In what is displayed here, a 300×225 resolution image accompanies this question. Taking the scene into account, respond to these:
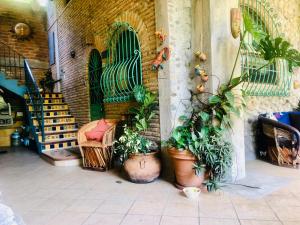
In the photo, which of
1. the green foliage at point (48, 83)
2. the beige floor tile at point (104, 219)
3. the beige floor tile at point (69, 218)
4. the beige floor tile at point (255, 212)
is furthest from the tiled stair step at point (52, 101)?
the beige floor tile at point (255, 212)

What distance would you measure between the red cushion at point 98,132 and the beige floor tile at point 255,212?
2432mm

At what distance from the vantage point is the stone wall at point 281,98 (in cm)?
420

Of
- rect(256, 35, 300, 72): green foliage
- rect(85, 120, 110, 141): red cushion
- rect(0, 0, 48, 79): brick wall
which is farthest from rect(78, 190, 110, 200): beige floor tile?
rect(0, 0, 48, 79): brick wall

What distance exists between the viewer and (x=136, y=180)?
3.11 m

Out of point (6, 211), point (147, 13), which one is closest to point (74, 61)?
point (147, 13)

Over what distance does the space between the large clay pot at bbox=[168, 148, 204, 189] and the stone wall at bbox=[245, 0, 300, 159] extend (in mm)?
1821

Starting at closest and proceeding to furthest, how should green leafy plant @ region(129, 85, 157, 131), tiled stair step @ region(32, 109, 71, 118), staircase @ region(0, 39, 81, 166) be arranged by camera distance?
1. green leafy plant @ region(129, 85, 157, 131)
2. staircase @ region(0, 39, 81, 166)
3. tiled stair step @ region(32, 109, 71, 118)

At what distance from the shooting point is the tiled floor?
2098 millimetres

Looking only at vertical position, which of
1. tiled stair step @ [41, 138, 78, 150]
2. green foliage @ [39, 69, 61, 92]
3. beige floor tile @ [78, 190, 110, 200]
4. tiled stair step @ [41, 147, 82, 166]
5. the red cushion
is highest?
green foliage @ [39, 69, 61, 92]

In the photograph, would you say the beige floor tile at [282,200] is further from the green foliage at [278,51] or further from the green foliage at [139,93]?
the green foliage at [139,93]

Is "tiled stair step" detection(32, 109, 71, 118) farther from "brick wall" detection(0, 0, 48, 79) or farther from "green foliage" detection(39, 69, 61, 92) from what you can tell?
"brick wall" detection(0, 0, 48, 79)

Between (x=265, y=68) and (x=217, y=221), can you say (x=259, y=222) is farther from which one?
(x=265, y=68)

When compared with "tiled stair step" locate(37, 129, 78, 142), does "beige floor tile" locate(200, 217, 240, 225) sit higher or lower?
lower

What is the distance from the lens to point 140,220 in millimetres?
2104
